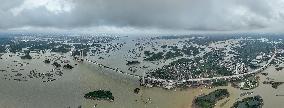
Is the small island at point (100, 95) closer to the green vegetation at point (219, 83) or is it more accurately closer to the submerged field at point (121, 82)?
the submerged field at point (121, 82)

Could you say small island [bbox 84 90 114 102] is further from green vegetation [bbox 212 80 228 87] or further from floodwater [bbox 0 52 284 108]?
green vegetation [bbox 212 80 228 87]

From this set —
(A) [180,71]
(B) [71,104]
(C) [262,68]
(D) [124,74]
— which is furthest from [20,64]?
(C) [262,68]

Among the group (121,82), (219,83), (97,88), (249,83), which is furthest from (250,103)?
(97,88)

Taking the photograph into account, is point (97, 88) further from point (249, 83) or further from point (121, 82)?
point (249, 83)

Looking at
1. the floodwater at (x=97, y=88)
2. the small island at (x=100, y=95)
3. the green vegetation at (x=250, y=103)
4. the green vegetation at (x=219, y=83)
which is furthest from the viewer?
the green vegetation at (x=219, y=83)

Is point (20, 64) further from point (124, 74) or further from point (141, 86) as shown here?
point (141, 86)

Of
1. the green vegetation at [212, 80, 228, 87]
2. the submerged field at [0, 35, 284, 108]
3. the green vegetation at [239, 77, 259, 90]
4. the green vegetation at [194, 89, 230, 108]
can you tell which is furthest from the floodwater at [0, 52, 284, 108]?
the green vegetation at [212, 80, 228, 87]

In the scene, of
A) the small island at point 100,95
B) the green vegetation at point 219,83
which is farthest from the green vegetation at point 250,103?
the small island at point 100,95
